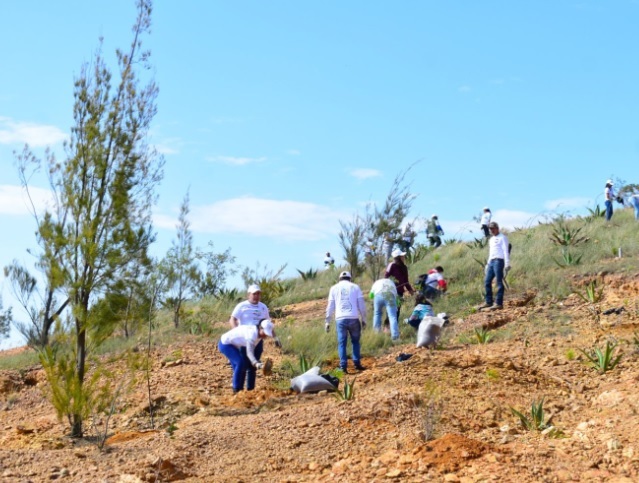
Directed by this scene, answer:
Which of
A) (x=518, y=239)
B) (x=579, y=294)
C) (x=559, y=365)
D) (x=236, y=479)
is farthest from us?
(x=518, y=239)

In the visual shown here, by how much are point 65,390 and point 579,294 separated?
9135 millimetres

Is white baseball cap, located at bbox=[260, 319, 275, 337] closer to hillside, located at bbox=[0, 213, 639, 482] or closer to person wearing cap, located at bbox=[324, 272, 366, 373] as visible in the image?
hillside, located at bbox=[0, 213, 639, 482]

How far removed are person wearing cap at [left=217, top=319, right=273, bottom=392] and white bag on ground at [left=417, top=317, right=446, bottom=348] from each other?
2.94m

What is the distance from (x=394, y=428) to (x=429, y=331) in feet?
15.0

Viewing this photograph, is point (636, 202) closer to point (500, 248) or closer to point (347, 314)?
point (500, 248)

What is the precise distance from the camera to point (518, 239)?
926 inches

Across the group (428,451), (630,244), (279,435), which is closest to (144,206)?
(279,435)

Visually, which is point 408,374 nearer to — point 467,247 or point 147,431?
point 147,431

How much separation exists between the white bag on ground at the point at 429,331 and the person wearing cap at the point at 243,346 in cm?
294

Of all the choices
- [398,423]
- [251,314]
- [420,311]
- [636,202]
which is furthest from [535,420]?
[636,202]

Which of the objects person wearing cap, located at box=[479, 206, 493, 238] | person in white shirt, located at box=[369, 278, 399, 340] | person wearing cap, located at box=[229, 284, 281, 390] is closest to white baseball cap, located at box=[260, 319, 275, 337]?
person wearing cap, located at box=[229, 284, 281, 390]

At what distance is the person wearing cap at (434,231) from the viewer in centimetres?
2661

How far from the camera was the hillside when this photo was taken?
21.9 ft

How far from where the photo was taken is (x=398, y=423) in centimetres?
785
